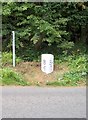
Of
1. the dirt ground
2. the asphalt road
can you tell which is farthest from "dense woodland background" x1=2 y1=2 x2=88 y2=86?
the asphalt road

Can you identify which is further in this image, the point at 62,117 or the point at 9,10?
the point at 9,10

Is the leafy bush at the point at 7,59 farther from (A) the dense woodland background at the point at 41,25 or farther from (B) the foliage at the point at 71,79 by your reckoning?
(B) the foliage at the point at 71,79

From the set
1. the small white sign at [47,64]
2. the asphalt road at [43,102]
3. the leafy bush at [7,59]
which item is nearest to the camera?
the asphalt road at [43,102]

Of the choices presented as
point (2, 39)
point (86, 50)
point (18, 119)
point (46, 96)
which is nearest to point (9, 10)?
point (2, 39)

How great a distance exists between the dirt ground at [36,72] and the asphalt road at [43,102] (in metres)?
0.54

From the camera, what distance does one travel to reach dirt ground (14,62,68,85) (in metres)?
7.43

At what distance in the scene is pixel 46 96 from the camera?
6383mm

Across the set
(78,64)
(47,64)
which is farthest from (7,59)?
(78,64)

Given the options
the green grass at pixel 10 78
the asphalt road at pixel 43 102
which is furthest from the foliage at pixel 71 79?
the green grass at pixel 10 78

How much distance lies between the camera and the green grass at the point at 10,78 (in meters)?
Answer: 7.13

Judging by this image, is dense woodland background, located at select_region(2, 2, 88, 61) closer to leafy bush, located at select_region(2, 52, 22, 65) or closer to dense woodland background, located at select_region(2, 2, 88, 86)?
dense woodland background, located at select_region(2, 2, 88, 86)

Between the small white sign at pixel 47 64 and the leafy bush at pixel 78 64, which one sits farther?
the leafy bush at pixel 78 64

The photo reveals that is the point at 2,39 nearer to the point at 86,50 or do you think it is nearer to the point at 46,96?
the point at 86,50

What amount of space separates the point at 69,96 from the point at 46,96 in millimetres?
426
